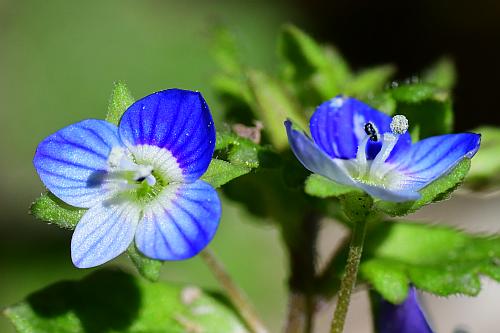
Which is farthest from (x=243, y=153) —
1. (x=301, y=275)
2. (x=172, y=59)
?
(x=172, y=59)

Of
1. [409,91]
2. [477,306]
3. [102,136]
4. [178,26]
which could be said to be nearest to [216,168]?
[102,136]

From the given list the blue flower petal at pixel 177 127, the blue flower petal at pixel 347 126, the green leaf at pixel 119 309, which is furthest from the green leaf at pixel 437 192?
the green leaf at pixel 119 309

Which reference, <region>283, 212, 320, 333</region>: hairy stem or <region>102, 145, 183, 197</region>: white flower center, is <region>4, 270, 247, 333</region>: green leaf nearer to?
<region>283, 212, 320, 333</region>: hairy stem

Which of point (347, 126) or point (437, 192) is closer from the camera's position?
point (437, 192)

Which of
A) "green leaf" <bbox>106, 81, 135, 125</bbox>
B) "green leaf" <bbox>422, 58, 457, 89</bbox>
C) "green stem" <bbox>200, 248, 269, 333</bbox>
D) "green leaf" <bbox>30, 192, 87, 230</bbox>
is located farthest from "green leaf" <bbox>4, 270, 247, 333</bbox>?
"green leaf" <bbox>422, 58, 457, 89</bbox>

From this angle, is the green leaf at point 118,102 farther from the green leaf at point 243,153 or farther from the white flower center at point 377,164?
the white flower center at point 377,164

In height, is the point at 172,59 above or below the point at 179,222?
above

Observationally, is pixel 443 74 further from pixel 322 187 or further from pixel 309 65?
pixel 322 187
